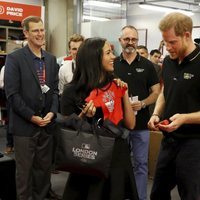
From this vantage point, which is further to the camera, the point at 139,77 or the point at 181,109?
the point at 139,77

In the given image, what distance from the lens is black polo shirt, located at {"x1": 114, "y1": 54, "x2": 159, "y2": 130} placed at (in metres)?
3.07

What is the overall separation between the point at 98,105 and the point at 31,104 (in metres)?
1.06

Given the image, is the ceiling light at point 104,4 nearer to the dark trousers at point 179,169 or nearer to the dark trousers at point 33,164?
the dark trousers at point 33,164

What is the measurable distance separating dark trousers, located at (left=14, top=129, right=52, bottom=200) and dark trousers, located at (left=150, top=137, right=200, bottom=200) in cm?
110

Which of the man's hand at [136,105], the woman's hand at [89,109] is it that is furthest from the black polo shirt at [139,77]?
the woman's hand at [89,109]

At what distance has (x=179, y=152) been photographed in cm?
212

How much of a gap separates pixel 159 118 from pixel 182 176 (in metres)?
0.38

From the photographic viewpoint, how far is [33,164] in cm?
306

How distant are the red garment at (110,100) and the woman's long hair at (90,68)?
4cm

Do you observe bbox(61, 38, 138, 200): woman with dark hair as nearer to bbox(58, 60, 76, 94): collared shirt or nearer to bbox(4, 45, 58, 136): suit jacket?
bbox(4, 45, 58, 136): suit jacket

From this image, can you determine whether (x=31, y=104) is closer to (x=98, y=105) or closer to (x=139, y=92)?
(x=139, y=92)

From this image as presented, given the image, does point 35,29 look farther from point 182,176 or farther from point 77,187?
point 182,176

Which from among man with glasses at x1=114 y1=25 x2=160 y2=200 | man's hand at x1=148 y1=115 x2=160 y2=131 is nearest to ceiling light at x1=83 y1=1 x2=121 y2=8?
man with glasses at x1=114 y1=25 x2=160 y2=200

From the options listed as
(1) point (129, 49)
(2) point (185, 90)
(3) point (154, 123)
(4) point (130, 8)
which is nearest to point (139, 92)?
(1) point (129, 49)
